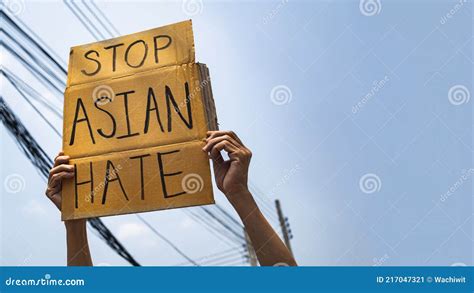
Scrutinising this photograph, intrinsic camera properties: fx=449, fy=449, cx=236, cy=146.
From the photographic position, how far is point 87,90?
225 centimetres

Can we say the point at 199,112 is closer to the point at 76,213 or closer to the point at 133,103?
the point at 133,103

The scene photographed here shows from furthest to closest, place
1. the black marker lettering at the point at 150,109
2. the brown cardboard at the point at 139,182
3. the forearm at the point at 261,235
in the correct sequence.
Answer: the black marker lettering at the point at 150,109, the brown cardboard at the point at 139,182, the forearm at the point at 261,235

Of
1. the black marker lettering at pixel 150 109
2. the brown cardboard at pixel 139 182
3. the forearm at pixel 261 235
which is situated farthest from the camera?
the black marker lettering at pixel 150 109

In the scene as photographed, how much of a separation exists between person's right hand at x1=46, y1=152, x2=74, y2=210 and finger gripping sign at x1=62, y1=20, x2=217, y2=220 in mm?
33

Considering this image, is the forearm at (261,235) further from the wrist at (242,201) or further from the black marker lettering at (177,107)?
the black marker lettering at (177,107)

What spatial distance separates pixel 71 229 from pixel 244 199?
878 millimetres

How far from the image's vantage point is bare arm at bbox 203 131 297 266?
1839mm

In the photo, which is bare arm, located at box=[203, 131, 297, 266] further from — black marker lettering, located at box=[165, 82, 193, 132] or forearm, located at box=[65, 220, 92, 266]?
forearm, located at box=[65, 220, 92, 266]

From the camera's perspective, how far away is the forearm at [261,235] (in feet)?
Result: 6.01

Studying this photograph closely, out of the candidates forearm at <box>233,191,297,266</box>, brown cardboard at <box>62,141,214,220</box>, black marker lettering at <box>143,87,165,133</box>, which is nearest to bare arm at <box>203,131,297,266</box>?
forearm at <box>233,191,297,266</box>

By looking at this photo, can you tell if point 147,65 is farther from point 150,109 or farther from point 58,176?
point 58,176

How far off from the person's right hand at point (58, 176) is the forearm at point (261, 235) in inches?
33.5

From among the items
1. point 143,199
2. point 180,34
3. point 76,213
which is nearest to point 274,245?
point 143,199

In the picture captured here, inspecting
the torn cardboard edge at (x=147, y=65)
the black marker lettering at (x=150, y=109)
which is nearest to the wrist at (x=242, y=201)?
the black marker lettering at (x=150, y=109)
